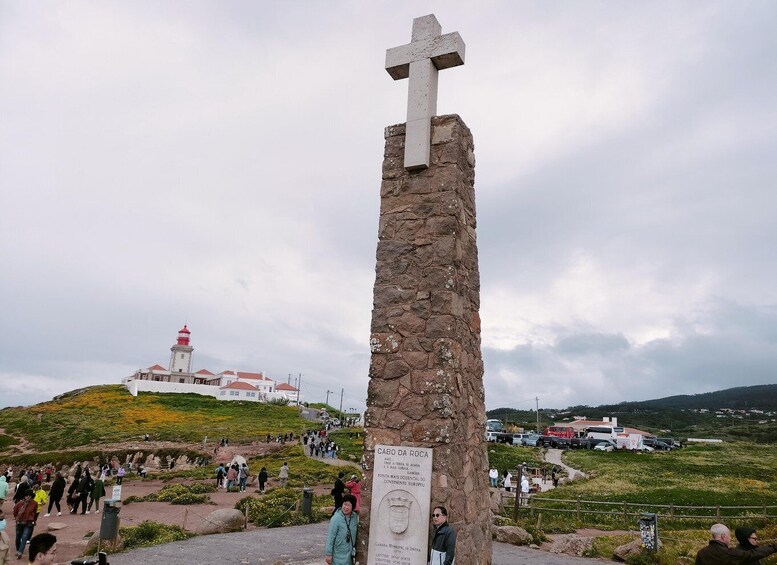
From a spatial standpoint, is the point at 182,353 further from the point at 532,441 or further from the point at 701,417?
the point at 701,417

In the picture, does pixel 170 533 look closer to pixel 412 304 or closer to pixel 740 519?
pixel 412 304

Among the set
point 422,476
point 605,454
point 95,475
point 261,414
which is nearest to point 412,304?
point 422,476

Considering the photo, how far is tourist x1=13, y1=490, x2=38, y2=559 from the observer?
11.2 metres

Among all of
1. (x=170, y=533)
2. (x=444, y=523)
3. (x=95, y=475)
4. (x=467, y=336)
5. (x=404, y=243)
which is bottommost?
(x=95, y=475)

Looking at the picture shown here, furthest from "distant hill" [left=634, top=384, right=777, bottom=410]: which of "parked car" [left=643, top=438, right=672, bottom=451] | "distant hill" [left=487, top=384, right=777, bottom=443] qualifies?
"parked car" [left=643, top=438, right=672, bottom=451]

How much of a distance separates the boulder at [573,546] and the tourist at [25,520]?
11148 millimetres

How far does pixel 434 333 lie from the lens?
6602 mm

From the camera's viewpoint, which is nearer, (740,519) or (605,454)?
(740,519)

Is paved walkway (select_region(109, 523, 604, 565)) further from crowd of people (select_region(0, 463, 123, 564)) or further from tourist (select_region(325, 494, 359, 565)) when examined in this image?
tourist (select_region(325, 494, 359, 565))

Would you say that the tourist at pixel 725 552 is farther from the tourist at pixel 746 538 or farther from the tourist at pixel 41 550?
the tourist at pixel 41 550

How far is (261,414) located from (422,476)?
66517 millimetres

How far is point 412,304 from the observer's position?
22.4ft

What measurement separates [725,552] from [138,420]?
6233 centimetres

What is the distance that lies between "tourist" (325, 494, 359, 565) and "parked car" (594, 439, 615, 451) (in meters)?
48.3
